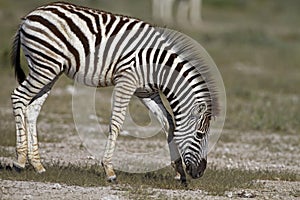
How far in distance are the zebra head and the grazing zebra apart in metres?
0.01

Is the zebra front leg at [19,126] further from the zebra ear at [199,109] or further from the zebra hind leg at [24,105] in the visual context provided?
the zebra ear at [199,109]

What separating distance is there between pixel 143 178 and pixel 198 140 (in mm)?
1043

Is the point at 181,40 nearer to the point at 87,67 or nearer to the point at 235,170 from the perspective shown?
the point at 87,67

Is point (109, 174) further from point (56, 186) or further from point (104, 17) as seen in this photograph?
point (104, 17)

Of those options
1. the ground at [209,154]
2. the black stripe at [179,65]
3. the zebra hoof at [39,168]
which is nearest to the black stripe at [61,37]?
the black stripe at [179,65]

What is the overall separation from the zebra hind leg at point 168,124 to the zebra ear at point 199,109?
0.53 meters

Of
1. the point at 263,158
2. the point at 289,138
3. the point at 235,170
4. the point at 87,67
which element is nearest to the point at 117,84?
the point at 87,67

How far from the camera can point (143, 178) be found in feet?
29.7

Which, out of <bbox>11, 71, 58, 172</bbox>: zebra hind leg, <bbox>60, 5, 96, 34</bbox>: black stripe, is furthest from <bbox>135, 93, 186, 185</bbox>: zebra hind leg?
<bbox>11, 71, 58, 172</bbox>: zebra hind leg

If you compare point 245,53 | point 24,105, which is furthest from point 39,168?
point 245,53

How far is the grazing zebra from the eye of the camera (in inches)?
335

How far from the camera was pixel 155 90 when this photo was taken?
874cm

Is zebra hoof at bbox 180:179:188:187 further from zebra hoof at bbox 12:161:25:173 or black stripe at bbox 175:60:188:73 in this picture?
zebra hoof at bbox 12:161:25:173

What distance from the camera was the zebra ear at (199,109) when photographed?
331 inches
